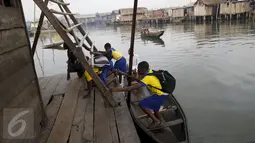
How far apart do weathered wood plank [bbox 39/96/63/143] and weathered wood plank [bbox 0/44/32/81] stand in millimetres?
1158

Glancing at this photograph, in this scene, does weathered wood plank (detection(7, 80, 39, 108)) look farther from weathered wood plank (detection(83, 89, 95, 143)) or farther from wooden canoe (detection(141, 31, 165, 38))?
wooden canoe (detection(141, 31, 165, 38))

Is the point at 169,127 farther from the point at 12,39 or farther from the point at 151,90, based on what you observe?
the point at 12,39

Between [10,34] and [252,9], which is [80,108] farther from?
[252,9]

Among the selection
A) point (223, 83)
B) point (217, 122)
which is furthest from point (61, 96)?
point (223, 83)

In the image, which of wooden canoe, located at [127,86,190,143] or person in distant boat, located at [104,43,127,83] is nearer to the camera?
wooden canoe, located at [127,86,190,143]

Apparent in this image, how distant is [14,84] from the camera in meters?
2.52

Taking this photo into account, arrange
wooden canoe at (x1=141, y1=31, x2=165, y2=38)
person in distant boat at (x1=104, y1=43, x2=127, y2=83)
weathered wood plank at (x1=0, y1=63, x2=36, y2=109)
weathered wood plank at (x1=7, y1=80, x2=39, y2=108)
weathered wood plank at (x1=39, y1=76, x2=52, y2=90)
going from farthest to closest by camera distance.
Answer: wooden canoe at (x1=141, y1=31, x2=165, y2=38)
person in distant boat at (x1=104, y1=43, x2=127, y2=83)
weathered wood plank at (x1=39, y1=76, x2=52, y2=90)
weathered wood plank at (x1=7, y1=80, x2=39, y2=108)
weathered wood plank at (x1=0, y1=63, x2=36, y2=109)

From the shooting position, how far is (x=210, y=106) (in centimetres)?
697

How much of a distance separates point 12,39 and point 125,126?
2.09 m

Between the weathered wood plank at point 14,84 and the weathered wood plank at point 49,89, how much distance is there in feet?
5.59

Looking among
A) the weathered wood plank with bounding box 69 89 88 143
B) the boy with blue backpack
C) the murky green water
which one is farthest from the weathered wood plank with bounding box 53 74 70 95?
the murky green water

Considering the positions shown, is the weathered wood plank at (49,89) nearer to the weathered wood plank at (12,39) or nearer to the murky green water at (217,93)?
the weathered wood plank at (12,39)

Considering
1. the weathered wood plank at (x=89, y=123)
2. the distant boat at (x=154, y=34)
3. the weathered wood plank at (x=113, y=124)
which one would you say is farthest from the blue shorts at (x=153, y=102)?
the distant boat at (x=154, y=34)

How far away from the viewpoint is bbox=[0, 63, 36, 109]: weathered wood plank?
225 cm
